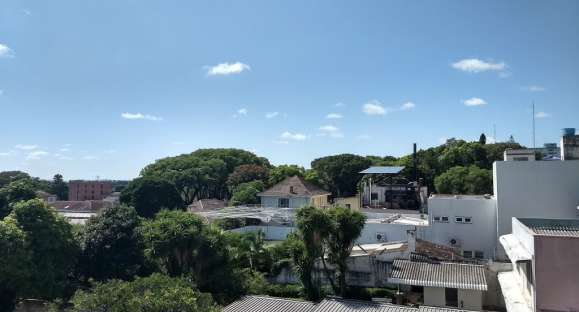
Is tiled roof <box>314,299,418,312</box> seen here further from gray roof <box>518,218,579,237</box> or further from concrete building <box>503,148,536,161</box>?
concrete building <box>503,148,536,161</box>

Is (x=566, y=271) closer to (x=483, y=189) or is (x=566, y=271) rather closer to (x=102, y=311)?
(x=102, y=311)

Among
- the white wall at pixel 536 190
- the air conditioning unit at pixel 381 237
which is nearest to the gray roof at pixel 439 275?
the white wall at pixel 536 190

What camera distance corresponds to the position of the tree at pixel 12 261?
762 inches

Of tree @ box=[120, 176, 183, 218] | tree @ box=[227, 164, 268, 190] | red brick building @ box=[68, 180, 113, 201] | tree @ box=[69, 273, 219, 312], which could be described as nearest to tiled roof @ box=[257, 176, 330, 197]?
tree @ box=[120, 176, 183, 218]

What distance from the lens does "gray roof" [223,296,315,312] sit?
16125 millimetres

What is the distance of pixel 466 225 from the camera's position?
25500mm

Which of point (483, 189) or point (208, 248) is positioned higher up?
point (483, 189)

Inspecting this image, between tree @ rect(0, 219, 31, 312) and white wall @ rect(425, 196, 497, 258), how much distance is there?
2247 cm

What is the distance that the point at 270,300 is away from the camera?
1725cm

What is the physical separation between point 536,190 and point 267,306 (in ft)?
53.8

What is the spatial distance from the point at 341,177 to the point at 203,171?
19.5m

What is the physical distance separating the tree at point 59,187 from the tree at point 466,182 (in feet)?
274

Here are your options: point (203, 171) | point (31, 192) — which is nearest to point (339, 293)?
point (31, 192)

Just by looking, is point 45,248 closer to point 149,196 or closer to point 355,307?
point 355,307
